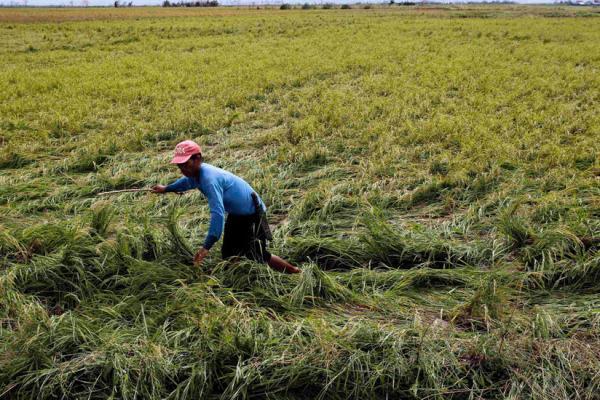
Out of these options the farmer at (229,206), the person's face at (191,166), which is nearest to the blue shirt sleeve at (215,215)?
the farmer at (229,206)

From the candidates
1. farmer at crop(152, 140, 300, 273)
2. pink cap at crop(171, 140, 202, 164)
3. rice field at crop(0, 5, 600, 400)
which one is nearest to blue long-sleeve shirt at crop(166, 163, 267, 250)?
farmer at crop(152, 140, 300, 273)

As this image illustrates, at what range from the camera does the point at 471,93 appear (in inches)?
415

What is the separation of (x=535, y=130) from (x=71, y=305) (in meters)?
6.71

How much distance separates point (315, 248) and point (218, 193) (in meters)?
1.21

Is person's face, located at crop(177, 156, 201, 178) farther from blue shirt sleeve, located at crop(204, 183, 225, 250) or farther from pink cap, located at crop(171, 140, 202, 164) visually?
blue shirt sleeve, located at crop(204, 183, 225, 250)

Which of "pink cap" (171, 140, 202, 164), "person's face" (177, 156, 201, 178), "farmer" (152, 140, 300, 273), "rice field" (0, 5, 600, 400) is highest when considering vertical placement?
"pink cap" (171, 140, 202, 164)

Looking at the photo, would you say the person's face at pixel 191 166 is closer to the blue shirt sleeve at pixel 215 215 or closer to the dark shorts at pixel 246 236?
the blue shirt sleeve at pixel 215 215

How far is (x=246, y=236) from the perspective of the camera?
12.8ft

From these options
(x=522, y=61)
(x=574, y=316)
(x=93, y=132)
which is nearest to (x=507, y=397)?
(x=574, y=316)

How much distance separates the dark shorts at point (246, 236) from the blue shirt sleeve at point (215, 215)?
40 cm

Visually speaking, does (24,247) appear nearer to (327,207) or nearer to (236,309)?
(236,309)

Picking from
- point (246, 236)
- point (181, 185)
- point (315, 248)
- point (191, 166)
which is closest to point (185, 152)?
point (191, 166)

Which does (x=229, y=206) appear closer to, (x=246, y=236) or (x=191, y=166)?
(x=246, y=236)

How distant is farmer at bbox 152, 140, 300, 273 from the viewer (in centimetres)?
347
